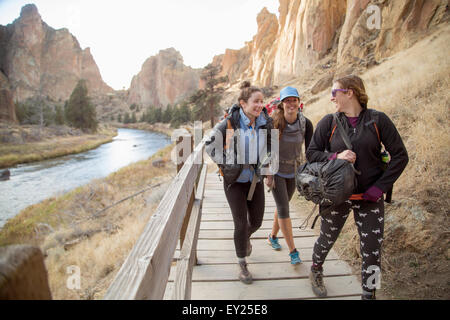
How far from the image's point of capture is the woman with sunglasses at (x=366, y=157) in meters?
1.75

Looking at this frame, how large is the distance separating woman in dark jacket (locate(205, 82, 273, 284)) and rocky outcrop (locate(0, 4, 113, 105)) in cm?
9670

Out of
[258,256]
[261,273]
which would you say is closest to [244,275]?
[261,273]

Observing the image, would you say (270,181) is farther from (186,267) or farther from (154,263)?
(154,263)

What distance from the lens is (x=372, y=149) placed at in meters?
1.81

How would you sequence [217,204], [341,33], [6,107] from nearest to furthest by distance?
[217,204] → [341,33] → [6,107]

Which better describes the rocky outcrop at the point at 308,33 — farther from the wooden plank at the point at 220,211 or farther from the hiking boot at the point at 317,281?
the hiking boot at the point at 317,281

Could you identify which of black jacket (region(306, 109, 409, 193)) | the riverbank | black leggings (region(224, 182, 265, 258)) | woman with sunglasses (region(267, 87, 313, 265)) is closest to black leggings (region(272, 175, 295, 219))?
woman with sunglasses (region(267, 87, 313, 265))

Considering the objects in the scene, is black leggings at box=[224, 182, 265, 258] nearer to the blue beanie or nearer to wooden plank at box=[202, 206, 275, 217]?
the blue beanie

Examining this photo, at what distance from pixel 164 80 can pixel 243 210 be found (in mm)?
130020

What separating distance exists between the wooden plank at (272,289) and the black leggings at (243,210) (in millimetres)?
315

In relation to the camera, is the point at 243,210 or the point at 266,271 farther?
the point at 266,271

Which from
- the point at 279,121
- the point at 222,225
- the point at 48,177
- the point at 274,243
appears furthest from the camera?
the point at 48,177

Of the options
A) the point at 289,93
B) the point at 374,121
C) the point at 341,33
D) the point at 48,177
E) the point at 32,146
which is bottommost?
the point at 48,177

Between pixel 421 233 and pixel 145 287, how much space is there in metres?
2.83
